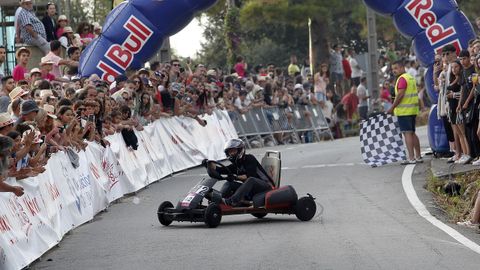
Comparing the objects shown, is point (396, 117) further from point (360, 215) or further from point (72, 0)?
point (72, 0)

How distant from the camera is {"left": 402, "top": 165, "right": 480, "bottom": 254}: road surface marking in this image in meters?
12.7

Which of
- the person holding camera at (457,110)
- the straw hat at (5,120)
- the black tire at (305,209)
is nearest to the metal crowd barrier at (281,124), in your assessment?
the person holding camera at (457,110)

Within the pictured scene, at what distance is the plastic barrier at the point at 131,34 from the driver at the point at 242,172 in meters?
8.14

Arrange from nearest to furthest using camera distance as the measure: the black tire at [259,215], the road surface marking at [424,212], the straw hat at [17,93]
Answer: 1. the road surface marking at [424,212]
2. the black tire at [259,215]
3. the straw hat at [17,93]

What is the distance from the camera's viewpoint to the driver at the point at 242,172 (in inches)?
628

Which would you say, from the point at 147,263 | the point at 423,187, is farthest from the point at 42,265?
the point at 423,187

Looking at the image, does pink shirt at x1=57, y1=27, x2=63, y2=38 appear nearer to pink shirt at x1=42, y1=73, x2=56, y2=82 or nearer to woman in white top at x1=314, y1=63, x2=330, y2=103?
pink shirt at x1=42, y1=73, x2=56, y2=82

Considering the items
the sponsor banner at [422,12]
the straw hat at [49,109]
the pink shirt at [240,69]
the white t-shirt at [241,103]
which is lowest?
the white t-shirt at [241,103]

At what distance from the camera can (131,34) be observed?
79.4 ft

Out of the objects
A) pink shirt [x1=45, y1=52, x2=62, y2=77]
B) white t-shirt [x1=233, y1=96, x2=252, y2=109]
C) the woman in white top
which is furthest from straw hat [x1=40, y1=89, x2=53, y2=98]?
the woman in white top

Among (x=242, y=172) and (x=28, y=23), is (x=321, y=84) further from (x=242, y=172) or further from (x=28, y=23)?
(x=242, y=172)

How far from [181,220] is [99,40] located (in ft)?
30.6

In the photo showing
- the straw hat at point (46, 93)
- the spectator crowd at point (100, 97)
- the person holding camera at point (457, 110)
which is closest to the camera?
the spectator crowd at point (100, 97)

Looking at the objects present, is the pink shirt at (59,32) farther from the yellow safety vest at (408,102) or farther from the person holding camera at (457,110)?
the person holding camera at (457,110)
